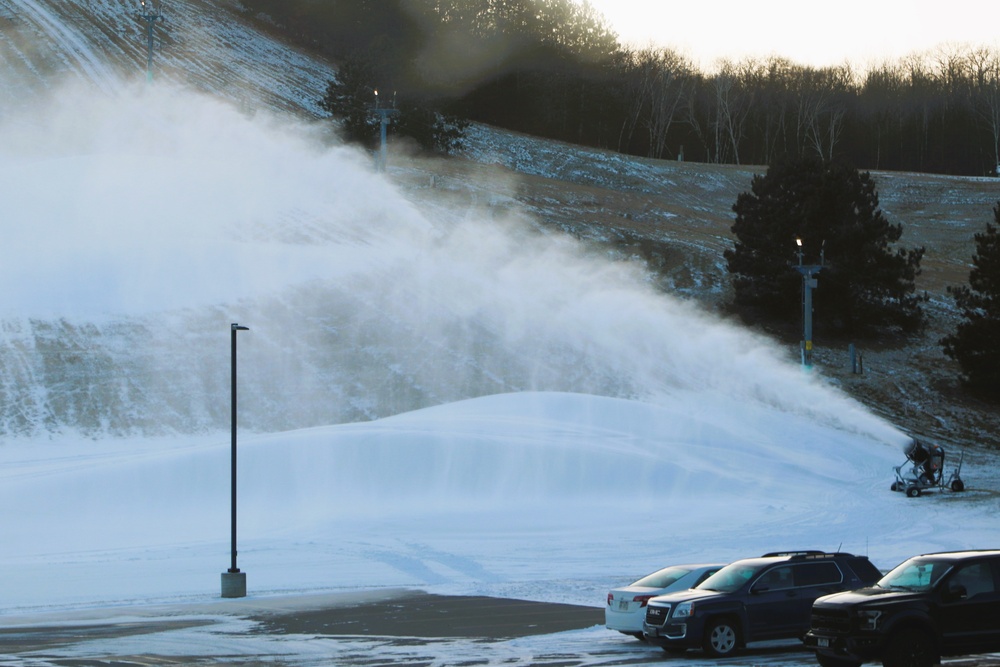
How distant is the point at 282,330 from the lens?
52250 millimetres

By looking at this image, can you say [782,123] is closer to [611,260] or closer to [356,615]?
[611,260]

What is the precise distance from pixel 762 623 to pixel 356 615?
7.71 metres

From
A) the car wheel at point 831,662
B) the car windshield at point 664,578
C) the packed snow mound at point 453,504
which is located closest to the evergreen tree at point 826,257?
the packed snow mound at point 453,504

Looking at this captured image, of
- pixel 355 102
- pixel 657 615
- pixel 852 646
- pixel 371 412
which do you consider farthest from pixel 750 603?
pixel 355 102

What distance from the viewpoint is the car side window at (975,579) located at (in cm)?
1342

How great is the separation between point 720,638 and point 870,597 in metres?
2.89

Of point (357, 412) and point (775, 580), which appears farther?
point (357, 412)

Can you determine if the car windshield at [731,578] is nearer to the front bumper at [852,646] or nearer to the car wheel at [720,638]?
the car wheel at [720,638]

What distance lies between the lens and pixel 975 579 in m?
13.5

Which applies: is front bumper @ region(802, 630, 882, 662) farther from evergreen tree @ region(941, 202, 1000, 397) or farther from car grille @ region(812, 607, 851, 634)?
evergreen tree @ region(941, 202, 1000, 397)

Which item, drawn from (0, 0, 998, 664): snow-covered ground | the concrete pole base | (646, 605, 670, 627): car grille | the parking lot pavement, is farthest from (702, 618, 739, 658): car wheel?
the concrete pole base

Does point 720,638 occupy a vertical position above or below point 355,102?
below

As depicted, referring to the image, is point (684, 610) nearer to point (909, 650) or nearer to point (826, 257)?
point (909, 650)

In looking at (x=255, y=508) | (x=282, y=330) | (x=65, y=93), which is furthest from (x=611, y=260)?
(x=65, y=93)
